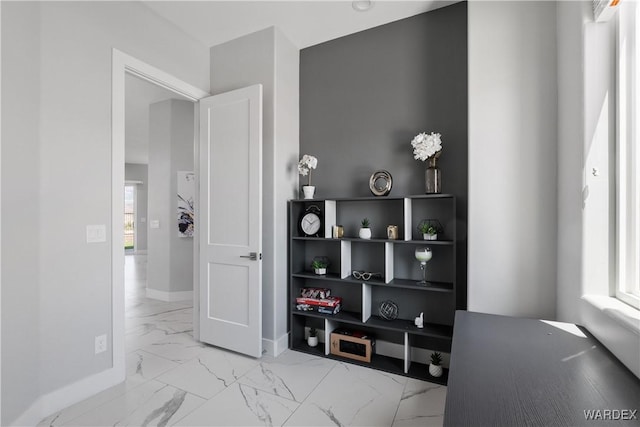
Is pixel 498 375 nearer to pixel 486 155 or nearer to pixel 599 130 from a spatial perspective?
pixel 599 130

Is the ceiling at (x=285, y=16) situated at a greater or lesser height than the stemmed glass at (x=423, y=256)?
greater

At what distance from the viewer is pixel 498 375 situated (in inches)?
35.8

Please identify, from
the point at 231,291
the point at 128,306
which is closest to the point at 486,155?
the point at 231,291

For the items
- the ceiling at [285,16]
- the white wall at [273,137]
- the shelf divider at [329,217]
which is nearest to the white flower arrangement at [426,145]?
the shelf divider at [329,217]

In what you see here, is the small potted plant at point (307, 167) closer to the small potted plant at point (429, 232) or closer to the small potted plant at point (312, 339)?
the small potted plant at point (429, 232)

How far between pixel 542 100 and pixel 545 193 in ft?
1.72

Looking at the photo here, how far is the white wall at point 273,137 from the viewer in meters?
2.58

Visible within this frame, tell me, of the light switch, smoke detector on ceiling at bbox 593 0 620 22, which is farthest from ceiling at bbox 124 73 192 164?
smoke detector on ceiling at bbox 593 0 620 22

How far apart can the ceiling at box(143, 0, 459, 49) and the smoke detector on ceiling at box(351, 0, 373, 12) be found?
25mm

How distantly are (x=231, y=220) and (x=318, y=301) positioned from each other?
3.34 ft

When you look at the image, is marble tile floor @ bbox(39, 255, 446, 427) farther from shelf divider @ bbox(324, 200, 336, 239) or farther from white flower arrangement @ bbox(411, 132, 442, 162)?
white flower arrangement @ bbox(411, 132, 442, 162)

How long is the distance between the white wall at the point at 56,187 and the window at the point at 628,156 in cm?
279

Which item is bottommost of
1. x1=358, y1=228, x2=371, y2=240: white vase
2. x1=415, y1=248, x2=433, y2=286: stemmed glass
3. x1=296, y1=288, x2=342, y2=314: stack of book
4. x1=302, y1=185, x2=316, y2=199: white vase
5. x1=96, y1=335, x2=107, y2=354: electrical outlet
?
x1=96, y1=335, x2=107, y2=354: electrical outlet

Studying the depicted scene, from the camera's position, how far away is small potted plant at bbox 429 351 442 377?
217cm
